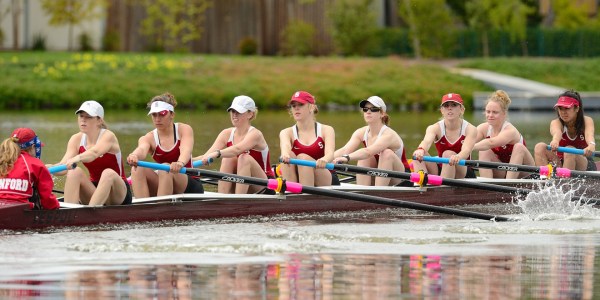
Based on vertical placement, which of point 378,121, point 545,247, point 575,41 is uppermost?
point 575,41

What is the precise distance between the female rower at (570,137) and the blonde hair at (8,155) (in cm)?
662

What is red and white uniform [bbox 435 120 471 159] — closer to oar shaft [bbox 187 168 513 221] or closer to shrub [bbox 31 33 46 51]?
oar shaft [bbox 187 168 513 221]

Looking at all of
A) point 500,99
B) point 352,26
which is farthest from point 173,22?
point 500,99

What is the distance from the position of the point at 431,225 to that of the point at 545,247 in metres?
1.83

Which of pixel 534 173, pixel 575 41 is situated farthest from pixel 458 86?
pixel 534 173

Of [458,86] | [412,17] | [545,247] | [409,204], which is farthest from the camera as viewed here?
[412,17]

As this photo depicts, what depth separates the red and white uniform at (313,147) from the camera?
47.4 feet

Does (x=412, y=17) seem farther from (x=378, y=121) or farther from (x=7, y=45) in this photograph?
(x=378, y=121)

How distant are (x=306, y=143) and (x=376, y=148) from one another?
2.48 feet

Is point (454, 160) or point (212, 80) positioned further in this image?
point (212, 80)

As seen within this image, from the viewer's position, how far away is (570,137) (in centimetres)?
1598

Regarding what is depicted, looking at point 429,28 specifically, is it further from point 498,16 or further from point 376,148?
point 376,148

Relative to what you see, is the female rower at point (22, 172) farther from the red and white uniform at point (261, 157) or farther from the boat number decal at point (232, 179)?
the red and white uniform at point (261, 157)

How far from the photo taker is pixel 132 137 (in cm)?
2477
